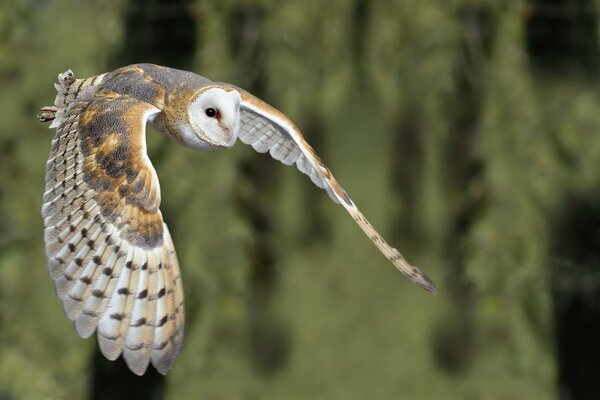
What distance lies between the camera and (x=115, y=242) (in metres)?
3.03

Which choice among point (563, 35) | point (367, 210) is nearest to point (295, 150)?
point (367, 210)

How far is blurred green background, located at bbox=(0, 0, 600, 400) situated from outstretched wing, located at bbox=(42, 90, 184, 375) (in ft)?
7.71

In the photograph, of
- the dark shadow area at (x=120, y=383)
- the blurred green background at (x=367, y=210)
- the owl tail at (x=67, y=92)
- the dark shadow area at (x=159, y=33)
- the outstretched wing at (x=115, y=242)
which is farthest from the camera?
the dark shadow area at (x=120, y=383)

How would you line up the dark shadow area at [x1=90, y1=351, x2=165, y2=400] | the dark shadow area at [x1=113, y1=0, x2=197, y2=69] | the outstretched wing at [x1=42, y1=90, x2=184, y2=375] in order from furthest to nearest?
the dark shadow area at [x1=90, y1=351, x2=165, y2=400] → the dark shadow area at [x1=113, y1=0, x2=197, y2=69] → the outstretched wing at [x1=42, y1=90, x2=184, y2=375]

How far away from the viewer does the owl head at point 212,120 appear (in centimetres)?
309

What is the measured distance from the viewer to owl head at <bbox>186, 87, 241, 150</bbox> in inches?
122

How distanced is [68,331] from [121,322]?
9.52 feet

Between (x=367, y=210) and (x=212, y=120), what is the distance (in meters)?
2.49

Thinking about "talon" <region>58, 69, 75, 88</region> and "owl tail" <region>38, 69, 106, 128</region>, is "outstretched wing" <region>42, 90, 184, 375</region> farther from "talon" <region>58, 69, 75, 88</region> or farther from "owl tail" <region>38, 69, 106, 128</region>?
"talon" <region>58, 69, 75, 88</region>

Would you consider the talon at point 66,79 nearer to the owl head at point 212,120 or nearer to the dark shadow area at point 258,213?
the owl head at point 212,120

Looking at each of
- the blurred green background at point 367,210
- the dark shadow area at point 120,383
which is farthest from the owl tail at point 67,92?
the dark shadow area at point 120,383

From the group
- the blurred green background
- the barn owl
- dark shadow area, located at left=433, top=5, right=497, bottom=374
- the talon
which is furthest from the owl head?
dark shadow area, located at left=433, top=5, right=497, bottom=374

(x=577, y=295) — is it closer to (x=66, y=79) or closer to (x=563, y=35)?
(x=563, y=35)

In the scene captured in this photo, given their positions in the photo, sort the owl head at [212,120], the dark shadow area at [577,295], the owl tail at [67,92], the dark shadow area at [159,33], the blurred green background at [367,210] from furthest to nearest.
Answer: the dark shadow area at [577,295], the dark shadow area at [159,33], the blurred green background at [367,210], the owl tail at [67,92], the owl head at [212,120]
